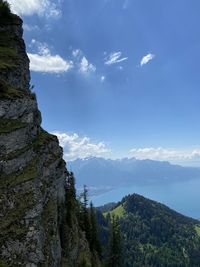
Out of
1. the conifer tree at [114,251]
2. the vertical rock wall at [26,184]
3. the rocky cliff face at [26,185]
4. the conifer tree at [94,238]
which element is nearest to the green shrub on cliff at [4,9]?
the rocky cliff face at [26,185]

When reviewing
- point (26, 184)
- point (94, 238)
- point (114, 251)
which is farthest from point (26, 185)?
point (114, 251)

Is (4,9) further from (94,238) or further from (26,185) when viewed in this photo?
(94,238)

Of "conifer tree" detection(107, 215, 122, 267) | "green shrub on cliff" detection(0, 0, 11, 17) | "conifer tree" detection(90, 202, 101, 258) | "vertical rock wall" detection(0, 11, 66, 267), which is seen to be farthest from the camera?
"conifer tree" detection(107, 215, 122, 267)

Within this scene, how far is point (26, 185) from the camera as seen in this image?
27.2 m

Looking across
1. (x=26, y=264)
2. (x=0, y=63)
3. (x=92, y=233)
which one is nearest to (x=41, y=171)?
(x=26, y=264)

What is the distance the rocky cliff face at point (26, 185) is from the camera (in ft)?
79.7

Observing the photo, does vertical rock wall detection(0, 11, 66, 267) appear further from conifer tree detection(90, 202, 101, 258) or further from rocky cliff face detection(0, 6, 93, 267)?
conifer tree detection(90, 202, 101, 258)

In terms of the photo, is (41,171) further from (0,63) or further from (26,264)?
(0,63)

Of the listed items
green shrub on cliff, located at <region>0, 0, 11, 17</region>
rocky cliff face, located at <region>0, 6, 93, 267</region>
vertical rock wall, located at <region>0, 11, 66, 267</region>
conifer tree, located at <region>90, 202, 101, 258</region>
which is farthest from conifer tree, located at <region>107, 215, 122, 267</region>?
green shrub on cliff, located at <region>0, 0, 11, 17</region>

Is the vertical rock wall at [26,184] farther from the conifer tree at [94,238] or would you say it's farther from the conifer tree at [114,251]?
the conifer tree at [114,251]

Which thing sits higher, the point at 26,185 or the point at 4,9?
the point at 4,9

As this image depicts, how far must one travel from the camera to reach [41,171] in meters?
31.8

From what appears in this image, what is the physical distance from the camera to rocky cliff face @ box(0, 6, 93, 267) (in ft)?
79.7

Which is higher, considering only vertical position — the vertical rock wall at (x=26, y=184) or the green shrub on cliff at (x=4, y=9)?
the green shrub on cliff at (x=4, y=9)
